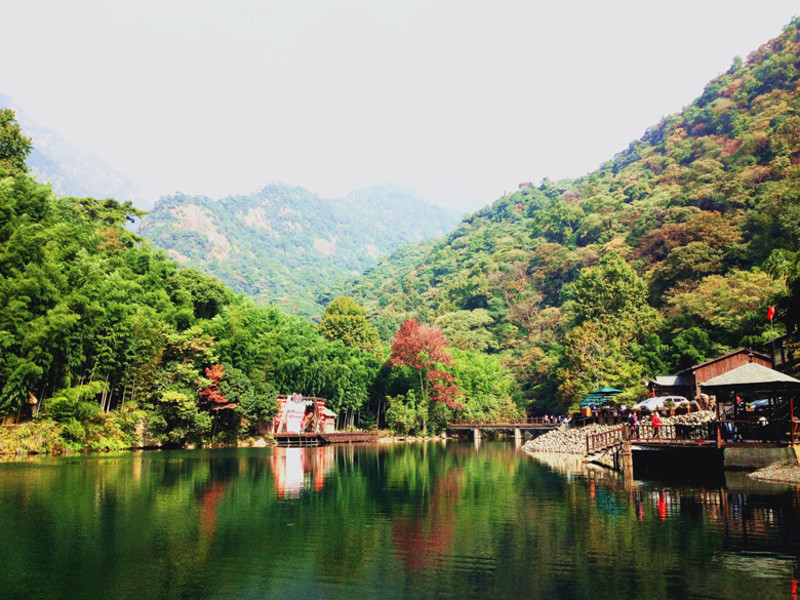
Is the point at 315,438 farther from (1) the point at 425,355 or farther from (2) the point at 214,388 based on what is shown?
(1) the point at 425,355

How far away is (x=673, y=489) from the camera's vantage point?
61.8ft

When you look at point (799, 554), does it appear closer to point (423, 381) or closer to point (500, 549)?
point (500, 549)

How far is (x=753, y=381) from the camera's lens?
18828mm

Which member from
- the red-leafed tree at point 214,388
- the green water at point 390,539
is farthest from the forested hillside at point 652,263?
the red-leafed tree at point 214,388

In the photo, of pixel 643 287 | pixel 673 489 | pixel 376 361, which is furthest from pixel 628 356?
pixel 673 489

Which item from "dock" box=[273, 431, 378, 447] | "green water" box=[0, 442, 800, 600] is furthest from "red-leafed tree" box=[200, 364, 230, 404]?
"green water" box=[0, 442, 800, 600]

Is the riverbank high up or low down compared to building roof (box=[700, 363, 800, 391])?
down

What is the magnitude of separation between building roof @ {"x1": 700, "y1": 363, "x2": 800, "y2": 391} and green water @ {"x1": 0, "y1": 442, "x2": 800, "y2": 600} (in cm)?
284

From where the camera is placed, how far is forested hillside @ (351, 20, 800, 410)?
42688 mm

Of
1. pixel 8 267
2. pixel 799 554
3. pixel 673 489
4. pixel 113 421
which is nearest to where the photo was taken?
pixel 799 554

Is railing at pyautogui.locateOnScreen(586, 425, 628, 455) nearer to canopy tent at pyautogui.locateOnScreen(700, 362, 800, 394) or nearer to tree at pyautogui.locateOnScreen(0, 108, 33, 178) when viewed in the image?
canopy tent at pyautogui.locateOnScreen(700, 362, 800, 394)

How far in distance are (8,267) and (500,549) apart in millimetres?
25811

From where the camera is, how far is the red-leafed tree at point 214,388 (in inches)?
1626

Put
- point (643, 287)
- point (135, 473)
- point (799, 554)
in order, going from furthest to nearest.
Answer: point (643, 287) < point (135, 473) < point (799, 554)
